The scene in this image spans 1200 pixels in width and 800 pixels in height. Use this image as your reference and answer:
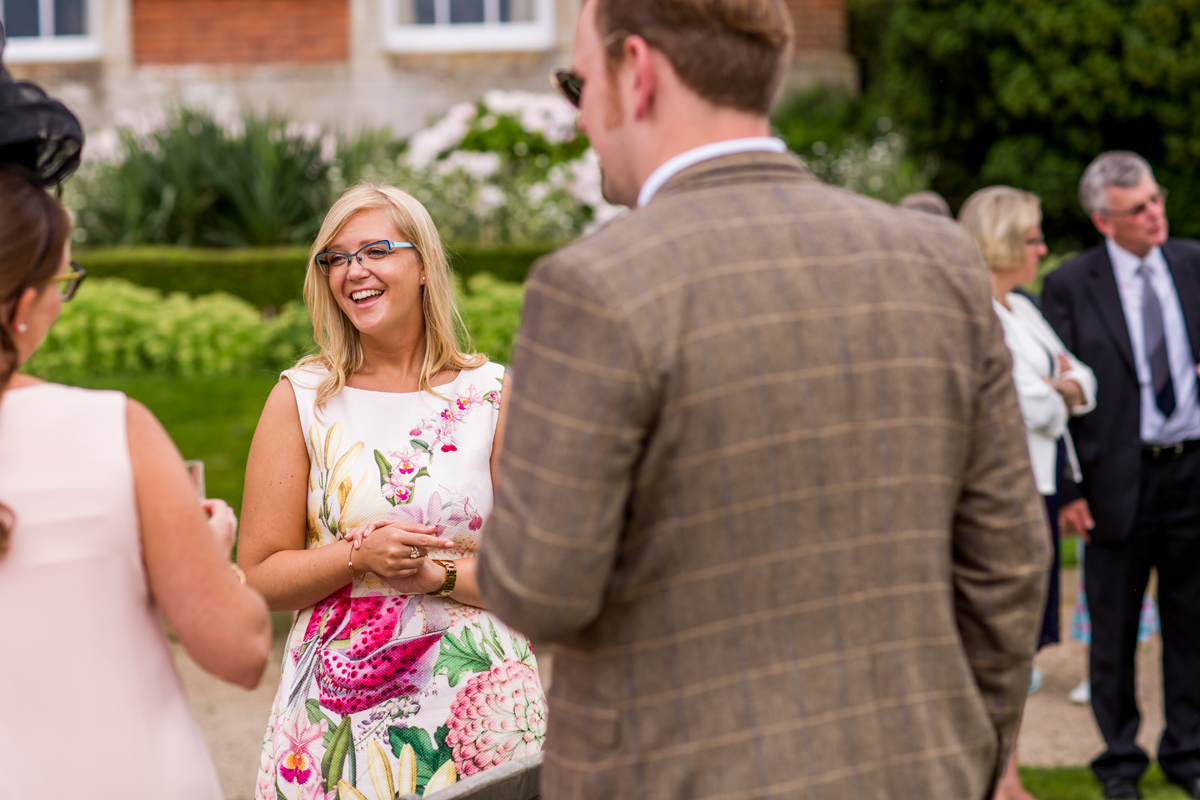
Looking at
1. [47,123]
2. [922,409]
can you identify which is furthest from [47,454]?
[922,409]

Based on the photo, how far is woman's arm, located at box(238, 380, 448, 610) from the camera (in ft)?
8.39

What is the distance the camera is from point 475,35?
13.1m

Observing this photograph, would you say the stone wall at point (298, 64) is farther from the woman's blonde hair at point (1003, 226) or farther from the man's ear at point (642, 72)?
the man's ear at point (642, 72)

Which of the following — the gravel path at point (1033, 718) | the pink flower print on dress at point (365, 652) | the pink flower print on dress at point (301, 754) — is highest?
the pink flower print on dress at point (365, 652)

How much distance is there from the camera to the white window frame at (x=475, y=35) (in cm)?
1305

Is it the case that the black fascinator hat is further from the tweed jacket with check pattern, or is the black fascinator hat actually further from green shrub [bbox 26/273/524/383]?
green shrub [bbox 26/273/524/383]

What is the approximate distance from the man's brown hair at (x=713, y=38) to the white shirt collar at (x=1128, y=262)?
3608mm

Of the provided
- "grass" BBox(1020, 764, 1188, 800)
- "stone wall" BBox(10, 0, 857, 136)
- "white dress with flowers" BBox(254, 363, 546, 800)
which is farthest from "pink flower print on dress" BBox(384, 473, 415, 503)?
"stone wall" BBox(10, 0, 857, 136)

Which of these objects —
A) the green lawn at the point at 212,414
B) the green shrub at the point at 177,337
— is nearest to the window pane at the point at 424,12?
the green shrub at the point at 177,337

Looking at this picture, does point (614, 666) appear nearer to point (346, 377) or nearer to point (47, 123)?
point (47, 123)

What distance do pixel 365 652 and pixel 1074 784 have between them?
316cm

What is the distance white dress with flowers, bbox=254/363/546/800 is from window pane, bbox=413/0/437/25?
11.4 meters

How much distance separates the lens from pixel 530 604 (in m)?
1.51

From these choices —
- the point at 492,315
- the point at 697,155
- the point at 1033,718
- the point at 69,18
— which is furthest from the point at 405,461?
the point at 69,18
